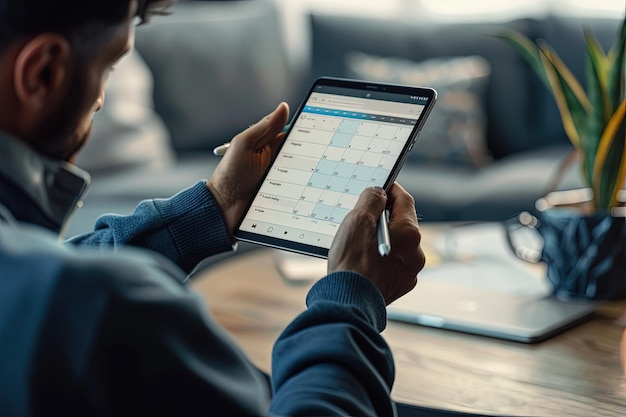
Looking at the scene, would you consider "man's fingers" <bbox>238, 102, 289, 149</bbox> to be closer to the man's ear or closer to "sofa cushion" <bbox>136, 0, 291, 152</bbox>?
the man's ear

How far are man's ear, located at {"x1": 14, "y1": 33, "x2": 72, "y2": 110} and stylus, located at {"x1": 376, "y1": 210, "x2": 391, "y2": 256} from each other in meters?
0.35

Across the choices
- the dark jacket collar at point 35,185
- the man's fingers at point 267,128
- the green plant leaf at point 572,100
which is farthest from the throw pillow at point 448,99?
the dark jacket collar at point 35,185

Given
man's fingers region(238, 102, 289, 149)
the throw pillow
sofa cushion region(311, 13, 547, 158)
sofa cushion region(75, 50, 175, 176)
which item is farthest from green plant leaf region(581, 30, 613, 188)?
sofa cushion region(311, 13, 547, 158)

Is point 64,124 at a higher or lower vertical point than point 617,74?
higher

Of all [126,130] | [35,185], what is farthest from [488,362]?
[126,130]

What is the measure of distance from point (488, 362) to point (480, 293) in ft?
0.94

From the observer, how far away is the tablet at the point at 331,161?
1168 millimetres

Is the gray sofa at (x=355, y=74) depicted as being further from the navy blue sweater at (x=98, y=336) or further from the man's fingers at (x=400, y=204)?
the navy blue sweater at (x=98, y=336)

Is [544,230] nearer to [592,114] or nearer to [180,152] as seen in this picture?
[592,114]

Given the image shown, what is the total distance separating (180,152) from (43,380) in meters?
2.78

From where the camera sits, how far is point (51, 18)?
68 centimetres

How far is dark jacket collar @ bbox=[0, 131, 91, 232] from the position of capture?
73 cm

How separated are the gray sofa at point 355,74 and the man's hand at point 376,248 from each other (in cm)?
193

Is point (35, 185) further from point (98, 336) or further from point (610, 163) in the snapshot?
point (610, 163)
